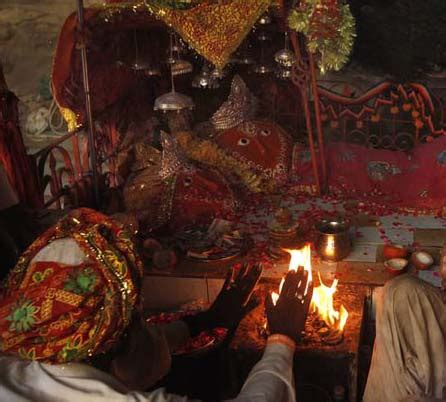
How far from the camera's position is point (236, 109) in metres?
7.88

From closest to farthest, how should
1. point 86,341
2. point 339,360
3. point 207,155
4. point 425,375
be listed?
point 86,341 → point 425,375 → point 339,360 → point 207,155

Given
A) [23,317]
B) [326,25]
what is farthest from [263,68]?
[23,317]

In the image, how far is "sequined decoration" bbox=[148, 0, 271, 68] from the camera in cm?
566

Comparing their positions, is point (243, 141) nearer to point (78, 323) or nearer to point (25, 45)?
point (78, 323)

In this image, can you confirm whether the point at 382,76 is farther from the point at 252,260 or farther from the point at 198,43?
the point at 252,260

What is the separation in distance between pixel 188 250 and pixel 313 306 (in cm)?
169

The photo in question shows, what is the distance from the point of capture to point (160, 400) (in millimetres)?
2053

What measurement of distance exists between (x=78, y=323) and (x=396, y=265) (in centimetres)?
365

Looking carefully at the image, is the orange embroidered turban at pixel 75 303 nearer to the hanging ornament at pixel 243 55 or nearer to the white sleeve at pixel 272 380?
the white sleeve at pixel 272 380

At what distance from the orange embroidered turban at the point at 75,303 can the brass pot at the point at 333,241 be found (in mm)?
3257

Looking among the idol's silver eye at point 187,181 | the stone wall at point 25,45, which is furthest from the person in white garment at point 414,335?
the stone wall at point 25,45

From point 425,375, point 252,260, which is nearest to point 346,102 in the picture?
point 252,260

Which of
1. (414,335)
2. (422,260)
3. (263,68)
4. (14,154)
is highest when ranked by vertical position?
(263,68)

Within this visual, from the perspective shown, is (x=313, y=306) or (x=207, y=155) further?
(x=207, y=155)
